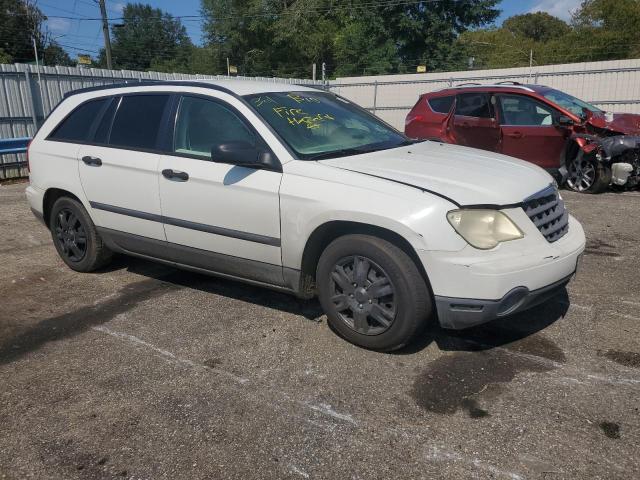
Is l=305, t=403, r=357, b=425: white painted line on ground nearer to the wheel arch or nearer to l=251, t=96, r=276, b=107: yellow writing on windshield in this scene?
the wheel arch

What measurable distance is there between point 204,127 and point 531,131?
19.7 feet

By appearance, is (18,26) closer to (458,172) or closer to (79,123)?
(79,123)

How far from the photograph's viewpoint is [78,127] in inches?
197

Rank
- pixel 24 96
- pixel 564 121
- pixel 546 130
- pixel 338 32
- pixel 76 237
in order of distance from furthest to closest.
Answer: pixel 338 32 → pixel 24 96 → pixel 546 130 → pixel 564 121 → pixel 76 237

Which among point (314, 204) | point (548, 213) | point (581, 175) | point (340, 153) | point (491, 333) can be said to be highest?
point (340, 153)

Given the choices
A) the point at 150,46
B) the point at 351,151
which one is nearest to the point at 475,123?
the point at 351,151

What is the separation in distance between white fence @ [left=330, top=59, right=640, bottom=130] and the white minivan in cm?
1282

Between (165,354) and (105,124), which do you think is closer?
(165,354)

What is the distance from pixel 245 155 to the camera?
12.0ft

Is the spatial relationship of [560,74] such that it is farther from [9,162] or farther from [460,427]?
[460,427]

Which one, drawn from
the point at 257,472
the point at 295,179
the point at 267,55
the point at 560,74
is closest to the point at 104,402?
the point at 257,472

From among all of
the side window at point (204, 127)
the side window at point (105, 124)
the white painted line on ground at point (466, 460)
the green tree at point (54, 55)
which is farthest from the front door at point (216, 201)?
the green tree at point (54, 55)

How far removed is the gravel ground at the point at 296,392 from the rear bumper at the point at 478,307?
0.34 meters

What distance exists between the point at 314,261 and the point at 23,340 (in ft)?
6.98
